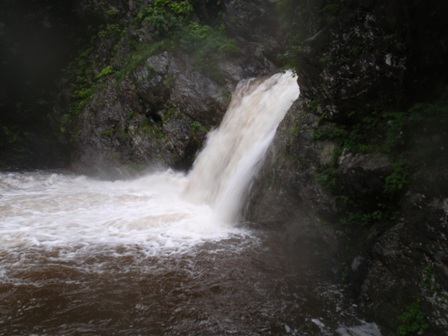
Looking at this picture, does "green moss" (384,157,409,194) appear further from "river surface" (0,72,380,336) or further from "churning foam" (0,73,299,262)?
"churning foam" (0,73,299,262)

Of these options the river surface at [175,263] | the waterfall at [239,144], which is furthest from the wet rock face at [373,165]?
the waterfall at [239,144]

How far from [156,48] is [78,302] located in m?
9.30

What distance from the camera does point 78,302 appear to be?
4.78 m

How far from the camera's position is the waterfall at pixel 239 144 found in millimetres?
8109

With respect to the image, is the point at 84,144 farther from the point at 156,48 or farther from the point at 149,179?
the point at 156,48

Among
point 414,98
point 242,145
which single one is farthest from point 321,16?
point 242,145

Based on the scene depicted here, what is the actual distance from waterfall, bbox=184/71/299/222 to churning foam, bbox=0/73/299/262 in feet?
0.09

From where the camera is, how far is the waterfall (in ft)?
26.6

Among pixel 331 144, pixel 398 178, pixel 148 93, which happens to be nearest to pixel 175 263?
pixel 331 144

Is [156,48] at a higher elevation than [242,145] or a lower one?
higher

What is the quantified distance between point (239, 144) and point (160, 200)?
2556 millimetres

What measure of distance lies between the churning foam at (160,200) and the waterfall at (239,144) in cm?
3

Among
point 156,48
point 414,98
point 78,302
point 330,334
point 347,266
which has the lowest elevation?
point 78,302

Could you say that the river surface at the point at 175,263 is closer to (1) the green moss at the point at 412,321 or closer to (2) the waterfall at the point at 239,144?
(2) the waterfall at the point at 239,144
